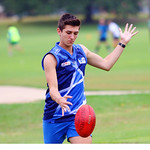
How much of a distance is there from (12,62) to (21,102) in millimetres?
14542

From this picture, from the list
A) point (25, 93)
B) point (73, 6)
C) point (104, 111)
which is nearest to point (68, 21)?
point (104, 111)

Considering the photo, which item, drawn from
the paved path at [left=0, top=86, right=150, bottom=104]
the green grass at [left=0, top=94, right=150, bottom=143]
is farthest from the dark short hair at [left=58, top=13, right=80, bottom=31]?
the paved path at [left=0, top=86, right=150, bottom=104]

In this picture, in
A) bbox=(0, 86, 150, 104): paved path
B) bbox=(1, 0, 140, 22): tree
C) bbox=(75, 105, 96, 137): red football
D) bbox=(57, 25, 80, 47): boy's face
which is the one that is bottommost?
bbox=(1, 0, 140, 22): tree

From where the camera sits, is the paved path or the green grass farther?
the paved path

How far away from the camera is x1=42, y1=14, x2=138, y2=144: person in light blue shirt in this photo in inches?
220

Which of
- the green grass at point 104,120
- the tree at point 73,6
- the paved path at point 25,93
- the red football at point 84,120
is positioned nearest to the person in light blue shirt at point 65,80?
the red football at point 84,120

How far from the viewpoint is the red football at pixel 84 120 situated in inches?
Result: 210

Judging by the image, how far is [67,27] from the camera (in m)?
5.66

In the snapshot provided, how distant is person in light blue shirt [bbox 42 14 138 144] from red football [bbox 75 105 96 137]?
0.21 meters

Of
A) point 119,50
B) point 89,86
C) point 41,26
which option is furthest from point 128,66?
point 41,26

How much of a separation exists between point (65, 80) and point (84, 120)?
63cm

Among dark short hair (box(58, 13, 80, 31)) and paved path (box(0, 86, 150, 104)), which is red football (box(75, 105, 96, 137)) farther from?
paved path (box(0, 86, 150, 104))

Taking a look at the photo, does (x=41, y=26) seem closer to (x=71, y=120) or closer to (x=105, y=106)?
(x=105, y=106)

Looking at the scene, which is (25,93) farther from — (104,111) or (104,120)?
(104,120)
